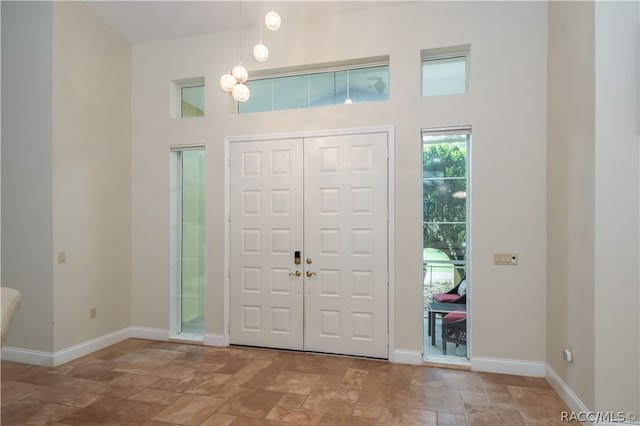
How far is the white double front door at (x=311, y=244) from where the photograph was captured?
356 centimetres

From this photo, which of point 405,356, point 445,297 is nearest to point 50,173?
point 405,356

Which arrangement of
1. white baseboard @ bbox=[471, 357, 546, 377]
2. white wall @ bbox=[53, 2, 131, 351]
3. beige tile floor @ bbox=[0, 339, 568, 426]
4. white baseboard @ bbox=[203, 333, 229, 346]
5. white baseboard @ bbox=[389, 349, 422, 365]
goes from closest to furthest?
beige tile floor @ bbox=[0, 339, 568, 426] < white baseboard @ bbox=[471, 357, 546, 377] < white baseboard @ bbox=[389, 349, 422, 365] < white wall @ bbox=[53, 2, 131, 351] < white baseboard @ bbox=[203, 333, 229, 346]

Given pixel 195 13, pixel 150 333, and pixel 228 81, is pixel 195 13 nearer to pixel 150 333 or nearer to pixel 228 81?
pixel 228 81

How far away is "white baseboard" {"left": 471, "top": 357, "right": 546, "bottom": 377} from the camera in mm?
3137

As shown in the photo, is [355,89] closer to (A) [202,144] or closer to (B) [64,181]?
(A) [202,144]

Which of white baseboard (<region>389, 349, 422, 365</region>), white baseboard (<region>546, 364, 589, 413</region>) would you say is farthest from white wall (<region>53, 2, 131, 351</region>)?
white baseboard (<region>546, 364, 589, 413</region>)

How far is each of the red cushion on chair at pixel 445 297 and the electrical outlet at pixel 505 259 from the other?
0.56 meters

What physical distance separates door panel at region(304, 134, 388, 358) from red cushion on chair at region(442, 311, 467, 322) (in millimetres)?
653

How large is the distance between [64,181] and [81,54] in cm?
145

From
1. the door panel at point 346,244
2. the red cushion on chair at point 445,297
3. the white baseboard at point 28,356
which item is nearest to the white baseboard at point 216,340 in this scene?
the door panel at point 346,244

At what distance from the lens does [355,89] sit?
376cm

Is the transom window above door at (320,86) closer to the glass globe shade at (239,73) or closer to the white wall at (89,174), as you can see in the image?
the glass globe shade at (239,73)

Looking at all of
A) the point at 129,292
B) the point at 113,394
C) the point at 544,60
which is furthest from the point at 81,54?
the point at 544,60

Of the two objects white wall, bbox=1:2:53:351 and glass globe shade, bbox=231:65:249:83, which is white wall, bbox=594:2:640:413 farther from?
white wall, bbox=1:2:53:351
